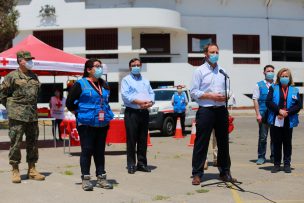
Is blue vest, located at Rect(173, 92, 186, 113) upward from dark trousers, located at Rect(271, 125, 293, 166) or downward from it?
upward

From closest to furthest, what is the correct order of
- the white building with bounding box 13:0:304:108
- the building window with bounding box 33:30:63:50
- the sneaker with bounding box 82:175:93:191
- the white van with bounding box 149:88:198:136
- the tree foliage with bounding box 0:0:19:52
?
the sneaker with bounding box 82:175:93:191 < the white van with bounding box 149:88:198:136 < the tree foliage with bounding box 0:0:19:52 < the white building with bounding box 13:0:304:108 < the building window with bounding box 33:30:63:50

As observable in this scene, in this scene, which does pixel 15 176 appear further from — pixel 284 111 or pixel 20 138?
pixel 284 111

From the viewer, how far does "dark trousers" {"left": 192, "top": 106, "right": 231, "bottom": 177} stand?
26.6ft

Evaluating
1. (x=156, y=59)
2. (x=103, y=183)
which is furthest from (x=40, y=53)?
(x=156, y=59)

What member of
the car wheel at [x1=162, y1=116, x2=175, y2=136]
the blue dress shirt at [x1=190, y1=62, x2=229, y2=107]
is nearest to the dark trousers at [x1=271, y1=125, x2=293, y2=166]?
the blue dress shirt at [x1=190, y1=62, x2=229, y2=107]

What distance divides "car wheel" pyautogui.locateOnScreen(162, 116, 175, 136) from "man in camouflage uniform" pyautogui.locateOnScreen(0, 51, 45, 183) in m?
10.4

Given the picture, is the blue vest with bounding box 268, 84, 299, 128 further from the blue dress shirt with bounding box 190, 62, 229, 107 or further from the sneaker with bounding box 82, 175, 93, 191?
the sneaker with bounding box 82, 175, 93, 191

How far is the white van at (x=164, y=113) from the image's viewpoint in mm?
18484

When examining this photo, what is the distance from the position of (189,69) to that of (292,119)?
30.9 metres

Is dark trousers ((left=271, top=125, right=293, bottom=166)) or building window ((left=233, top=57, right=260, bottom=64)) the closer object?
dark trousers ((left=271, top=125, right=293, bottom=166))

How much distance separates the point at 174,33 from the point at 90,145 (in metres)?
34.8

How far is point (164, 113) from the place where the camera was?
61.5 ft

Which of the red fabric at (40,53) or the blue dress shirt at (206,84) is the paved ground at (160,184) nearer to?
the blue dress shirt at (206,84)

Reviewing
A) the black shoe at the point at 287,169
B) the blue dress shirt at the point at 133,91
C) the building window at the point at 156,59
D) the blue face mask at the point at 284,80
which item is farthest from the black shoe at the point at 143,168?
the building window at the point at 156,59
